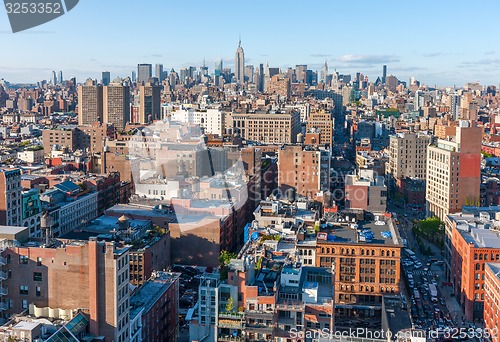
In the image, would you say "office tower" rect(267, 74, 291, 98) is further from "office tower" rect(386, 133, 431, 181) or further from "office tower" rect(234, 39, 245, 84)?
"office tower" rect(386, 133, 431, 181)

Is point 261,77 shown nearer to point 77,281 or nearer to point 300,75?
point 300,75

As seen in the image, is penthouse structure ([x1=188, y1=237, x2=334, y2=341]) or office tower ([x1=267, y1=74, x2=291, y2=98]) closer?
penthouse structure ([x1=188, y1=237, x2=334, y2=341])

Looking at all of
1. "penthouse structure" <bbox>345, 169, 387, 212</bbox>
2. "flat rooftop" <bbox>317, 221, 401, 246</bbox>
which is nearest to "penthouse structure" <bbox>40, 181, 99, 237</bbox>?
"flat rooftop" <bbox>317, 221, 401, 246</bbox>

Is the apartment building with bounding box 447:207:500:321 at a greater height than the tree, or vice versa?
the tree

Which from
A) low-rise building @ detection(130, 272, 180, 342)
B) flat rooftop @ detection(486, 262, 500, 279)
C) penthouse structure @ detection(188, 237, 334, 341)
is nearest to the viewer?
penthouse structure @ detection(188, 237, 334, 341)

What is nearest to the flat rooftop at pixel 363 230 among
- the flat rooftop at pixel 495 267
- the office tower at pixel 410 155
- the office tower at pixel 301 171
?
the flat rooftop at pixel 495 267

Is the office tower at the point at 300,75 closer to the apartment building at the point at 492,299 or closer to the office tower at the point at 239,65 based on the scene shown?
the office tower at the point at 239,65

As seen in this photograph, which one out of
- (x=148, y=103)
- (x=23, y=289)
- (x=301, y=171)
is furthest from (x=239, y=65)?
(x=23, y=289)

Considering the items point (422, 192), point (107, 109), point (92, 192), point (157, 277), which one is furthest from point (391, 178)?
point (107, 109)
